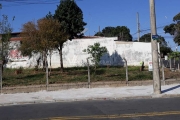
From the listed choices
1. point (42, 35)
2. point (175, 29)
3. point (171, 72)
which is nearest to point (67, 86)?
point (42, 35)

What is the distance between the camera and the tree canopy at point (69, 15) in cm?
2533

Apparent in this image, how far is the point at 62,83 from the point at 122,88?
383cm

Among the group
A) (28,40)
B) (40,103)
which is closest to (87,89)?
(40,103)

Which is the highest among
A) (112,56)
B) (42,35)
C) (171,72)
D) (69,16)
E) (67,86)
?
(69,16)

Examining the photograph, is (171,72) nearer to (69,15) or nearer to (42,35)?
(69,15)

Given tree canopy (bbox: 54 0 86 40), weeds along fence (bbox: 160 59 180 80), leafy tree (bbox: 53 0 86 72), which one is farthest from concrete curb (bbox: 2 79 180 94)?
tree canopy (bbox: 54 0 86 40)

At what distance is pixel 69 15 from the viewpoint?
998 inches

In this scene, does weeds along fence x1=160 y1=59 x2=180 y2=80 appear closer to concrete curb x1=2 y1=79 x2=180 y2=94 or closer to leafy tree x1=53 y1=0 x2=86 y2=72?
concrete curb x1=2 y1=79 x2=180 y2=94

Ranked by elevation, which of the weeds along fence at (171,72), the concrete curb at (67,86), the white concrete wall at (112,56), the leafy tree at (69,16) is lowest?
the concrete curb at (67,86)

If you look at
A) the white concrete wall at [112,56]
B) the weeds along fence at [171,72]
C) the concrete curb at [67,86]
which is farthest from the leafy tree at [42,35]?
the white concrete wall at [112,56]

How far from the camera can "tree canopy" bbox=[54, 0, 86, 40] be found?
25.3m

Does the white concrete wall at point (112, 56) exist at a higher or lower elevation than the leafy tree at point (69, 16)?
lower

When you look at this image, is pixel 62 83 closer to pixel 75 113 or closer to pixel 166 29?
pixel 75 113

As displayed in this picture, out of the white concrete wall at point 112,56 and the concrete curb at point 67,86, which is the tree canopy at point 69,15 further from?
the white concrete wall at point 112,56
